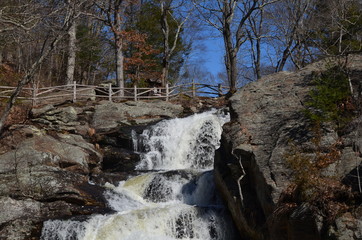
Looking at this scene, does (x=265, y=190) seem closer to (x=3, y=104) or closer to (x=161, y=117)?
(x=161, y=117)

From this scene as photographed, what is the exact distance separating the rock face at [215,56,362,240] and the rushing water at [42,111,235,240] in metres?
0.91

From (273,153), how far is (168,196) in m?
4.05

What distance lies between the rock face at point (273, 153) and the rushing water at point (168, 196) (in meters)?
0.91

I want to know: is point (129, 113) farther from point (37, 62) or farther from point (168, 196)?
point (168, 196)

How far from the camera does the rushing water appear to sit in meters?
9.49

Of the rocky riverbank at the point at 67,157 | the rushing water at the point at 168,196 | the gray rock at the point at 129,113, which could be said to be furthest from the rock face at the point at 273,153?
the gray rock at the point at 129,113

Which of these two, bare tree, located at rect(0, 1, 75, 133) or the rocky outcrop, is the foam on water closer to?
the rocky outcrop

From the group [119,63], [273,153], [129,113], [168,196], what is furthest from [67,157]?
[119,63]

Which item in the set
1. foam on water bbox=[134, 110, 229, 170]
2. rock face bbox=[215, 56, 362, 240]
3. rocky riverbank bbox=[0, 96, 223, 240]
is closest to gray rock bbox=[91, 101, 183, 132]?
rocky riverbank bbox=[0, 96, 223, 240]

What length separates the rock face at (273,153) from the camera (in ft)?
22.9

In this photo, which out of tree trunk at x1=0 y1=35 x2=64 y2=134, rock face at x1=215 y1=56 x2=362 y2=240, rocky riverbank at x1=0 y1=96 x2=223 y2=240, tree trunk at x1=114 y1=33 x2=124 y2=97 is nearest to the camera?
rock face at x1=215 y1=56 x2=362 y2=240

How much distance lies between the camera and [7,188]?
36.4 feet

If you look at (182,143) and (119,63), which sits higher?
(119,63)

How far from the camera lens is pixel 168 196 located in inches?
460
